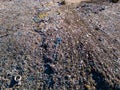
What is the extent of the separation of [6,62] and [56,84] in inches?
99.1

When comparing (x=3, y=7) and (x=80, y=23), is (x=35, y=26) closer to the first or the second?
(x=80, y=23)

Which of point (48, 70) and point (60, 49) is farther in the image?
point (60, 49)

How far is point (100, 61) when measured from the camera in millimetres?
10016

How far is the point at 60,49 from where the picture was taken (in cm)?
1047

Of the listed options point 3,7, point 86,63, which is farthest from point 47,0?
point 86,63

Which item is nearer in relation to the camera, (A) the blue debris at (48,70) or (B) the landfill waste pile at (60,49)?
(B) the landfill waste pile at (60,49)

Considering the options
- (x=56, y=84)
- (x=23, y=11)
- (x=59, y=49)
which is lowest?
(x=56, y=84)

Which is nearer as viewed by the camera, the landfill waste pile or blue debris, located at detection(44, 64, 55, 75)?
the landfill waste pile

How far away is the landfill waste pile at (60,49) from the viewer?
373 inches

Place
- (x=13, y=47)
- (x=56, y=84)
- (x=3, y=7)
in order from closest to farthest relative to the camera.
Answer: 1. (x=56, y=84)
2. (x=13, y=47)
3. (x=3, y=7)

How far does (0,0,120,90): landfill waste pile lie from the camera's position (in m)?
9.47

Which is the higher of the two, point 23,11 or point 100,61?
point 23,11

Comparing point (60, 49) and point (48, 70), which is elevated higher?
point (60, 49)

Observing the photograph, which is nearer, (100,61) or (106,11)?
(100,61)
